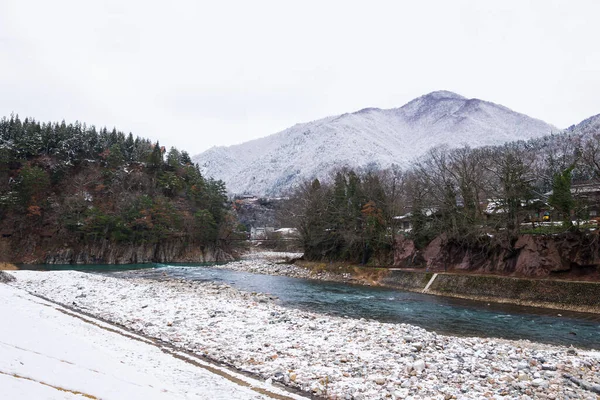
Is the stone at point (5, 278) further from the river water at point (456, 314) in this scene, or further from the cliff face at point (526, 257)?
the cliff face at point (526, 257)

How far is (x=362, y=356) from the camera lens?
10.3 metres

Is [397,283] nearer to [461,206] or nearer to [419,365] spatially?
[461,206]

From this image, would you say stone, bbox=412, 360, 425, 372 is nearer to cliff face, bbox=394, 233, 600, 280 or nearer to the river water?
the river water

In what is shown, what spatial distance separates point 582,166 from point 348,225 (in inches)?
1001

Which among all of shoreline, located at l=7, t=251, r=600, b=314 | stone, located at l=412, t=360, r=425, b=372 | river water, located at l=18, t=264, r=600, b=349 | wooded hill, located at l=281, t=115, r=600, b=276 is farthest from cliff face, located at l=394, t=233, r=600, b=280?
stone, located at l=412, t=360, r=425, b=372

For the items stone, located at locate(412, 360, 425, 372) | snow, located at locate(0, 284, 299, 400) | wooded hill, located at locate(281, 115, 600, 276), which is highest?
wooded hill, located at locate(281, 115, 600, 276)

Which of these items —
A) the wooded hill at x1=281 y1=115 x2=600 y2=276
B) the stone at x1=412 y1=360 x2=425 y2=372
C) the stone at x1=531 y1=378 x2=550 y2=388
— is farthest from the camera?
the wooded hill at x1=281 y1=115 x2=600 y2=276

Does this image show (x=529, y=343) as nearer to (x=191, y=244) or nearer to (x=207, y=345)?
(x=207, y=345)

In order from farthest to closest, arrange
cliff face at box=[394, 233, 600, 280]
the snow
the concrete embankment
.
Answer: cliff face at box=[394, 233, 600, 280] → the concrete embankment → the snow

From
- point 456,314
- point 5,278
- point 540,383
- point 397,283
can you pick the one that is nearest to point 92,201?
point 5,278

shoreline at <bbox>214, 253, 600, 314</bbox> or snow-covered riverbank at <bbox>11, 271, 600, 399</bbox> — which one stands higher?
snow-covered riverbank at <bbox>11, 271, 600, 399</bbox>

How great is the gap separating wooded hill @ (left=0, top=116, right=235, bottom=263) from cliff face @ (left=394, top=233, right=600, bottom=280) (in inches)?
1712

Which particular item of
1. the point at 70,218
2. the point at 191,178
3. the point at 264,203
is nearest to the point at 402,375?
the point at 70,218

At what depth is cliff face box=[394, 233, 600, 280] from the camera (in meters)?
26.9
